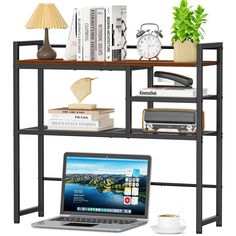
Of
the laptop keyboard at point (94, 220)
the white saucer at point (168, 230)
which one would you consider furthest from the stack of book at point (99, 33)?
the white saucer at point (168, 230)

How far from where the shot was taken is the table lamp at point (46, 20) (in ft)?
27.3

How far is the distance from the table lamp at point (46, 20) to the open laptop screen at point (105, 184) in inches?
29.5

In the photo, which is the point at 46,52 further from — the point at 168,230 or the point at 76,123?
the point at 168,230

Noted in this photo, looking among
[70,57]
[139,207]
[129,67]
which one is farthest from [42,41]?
[139,207]

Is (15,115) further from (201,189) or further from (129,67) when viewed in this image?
(201,189)

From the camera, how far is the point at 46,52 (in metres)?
8.41

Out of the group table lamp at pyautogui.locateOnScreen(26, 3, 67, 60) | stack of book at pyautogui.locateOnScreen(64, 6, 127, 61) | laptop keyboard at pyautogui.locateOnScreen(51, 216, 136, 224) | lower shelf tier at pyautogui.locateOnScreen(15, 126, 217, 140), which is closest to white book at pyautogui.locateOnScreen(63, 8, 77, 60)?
stack of book at pyautogui.locateOnScreen(64, 6, 127, 61)

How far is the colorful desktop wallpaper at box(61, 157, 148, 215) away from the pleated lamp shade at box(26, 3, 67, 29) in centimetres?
95

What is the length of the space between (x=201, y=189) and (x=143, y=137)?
1.81ft

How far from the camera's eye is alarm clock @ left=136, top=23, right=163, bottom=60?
823 centimetres

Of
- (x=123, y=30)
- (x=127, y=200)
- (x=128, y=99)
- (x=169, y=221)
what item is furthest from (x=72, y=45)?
(x=169, y=221)

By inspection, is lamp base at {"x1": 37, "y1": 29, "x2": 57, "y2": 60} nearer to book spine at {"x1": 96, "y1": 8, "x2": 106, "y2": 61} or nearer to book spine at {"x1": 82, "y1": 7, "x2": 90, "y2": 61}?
book spine at {"x1": 82, "y1": 7, "x2": 90, "y2": 61}

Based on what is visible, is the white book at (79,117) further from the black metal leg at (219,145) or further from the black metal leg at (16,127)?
the black metal leg at (219,145)

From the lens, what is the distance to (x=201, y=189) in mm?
7852
